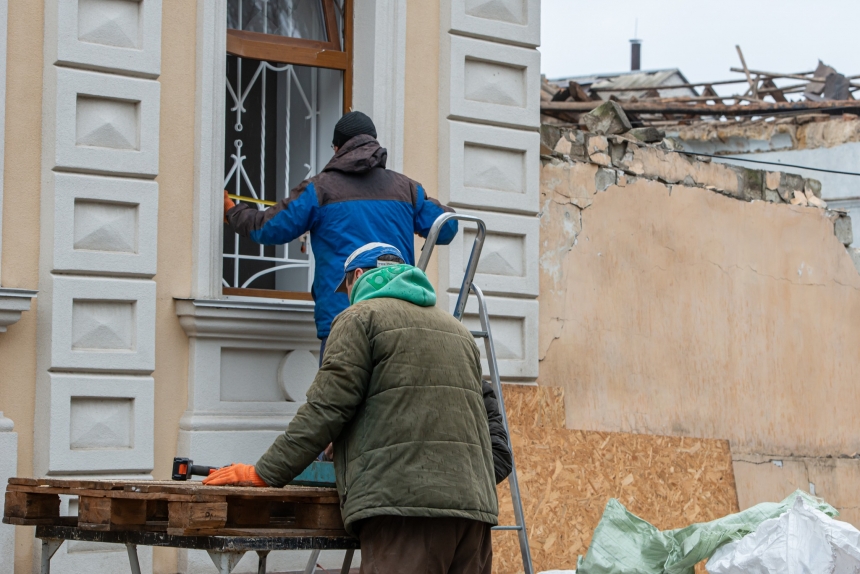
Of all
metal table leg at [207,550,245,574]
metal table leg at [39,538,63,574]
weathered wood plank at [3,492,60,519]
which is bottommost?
metal table leg at [39,538,63,574]

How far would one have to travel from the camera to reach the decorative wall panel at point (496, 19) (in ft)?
22.0

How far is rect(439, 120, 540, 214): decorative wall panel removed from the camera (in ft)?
21.7

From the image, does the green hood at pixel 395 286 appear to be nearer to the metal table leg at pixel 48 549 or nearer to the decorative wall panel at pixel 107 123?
the metal table leg at pixel 48 549

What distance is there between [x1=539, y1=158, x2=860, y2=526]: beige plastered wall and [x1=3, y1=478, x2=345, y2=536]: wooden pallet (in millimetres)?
3602

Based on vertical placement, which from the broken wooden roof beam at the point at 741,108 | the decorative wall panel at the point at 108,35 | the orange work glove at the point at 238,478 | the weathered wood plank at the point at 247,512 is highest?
the broken wooden roof beam at the point at 741,108

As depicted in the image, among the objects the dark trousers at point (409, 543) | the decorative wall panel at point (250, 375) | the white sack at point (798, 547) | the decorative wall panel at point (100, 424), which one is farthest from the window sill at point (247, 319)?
the white sack at point (798, 547)

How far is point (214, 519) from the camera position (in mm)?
3525

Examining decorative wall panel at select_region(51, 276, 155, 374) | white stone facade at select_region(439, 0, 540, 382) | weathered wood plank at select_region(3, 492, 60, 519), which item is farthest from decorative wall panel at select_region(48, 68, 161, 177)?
weathered wood plank at select_region(3, 492, 60, 519)

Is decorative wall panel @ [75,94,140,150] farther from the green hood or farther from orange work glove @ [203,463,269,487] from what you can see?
orange work glove @ [203,463,269,487]

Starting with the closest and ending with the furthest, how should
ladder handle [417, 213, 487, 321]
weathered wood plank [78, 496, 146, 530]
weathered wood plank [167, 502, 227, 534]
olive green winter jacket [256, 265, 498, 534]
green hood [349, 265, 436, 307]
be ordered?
weathered wood plank [167, 502, 227, 534]
olive green winter jacket [256, 265, 498, 534]
weathered wood plank [78, 496, 146, 530]
green hood [349, 265, 436, 307]
ladder handle [417, 213, 487, 321]

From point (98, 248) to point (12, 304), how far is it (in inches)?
20.1

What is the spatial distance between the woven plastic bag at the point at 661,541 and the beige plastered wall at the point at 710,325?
5.40ft

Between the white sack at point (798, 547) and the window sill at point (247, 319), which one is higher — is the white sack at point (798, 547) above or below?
below

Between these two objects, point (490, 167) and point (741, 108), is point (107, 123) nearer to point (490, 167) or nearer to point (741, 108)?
point (490, 167)
